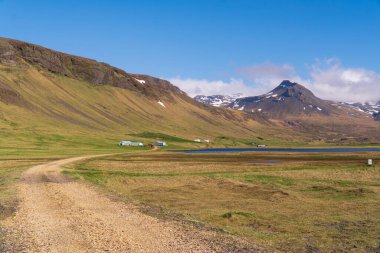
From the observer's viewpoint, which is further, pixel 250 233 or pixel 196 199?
pixel 196 199

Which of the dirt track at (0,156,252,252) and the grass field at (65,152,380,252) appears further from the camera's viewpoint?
the grass field at (65,152,380,252)

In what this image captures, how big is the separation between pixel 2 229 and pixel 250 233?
13233 mm

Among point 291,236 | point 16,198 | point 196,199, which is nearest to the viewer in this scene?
point 291,236

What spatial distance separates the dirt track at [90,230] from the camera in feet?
62.5

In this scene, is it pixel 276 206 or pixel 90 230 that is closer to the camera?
pixel 90 230

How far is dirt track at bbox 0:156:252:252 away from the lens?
19.1 metres

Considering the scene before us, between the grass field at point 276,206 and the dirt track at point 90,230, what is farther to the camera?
the grass field at point 276,206

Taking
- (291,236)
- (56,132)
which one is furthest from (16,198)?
(56,132)

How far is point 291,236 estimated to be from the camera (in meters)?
21.9

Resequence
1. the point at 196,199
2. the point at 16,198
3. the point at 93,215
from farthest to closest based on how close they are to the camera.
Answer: the point at 196,199, the point at 16,198, the point at 93,215

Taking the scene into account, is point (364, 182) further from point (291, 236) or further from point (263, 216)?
point (291, 236)

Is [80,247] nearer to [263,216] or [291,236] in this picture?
[291,236]

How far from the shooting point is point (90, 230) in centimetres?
2239

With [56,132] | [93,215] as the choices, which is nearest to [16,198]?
[93,215]
